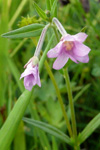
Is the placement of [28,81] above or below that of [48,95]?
above

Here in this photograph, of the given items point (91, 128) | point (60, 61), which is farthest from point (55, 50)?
point (91, 128)

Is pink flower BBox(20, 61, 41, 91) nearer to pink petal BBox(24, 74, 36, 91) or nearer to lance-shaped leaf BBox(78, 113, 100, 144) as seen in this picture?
pink petal BBox(24, 74, 36, 91)

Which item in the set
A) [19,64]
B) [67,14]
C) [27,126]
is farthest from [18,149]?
[67,14]

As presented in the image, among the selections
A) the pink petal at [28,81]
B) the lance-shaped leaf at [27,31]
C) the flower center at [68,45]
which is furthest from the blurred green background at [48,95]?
the pink petal at [28,81]

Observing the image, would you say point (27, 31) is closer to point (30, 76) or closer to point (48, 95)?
point (30, 76)

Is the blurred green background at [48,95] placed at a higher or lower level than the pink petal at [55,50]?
lower

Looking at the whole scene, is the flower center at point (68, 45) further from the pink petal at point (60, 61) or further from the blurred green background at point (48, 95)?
the blurred green background at point (48, 95)

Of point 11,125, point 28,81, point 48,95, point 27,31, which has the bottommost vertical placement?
point 48,95

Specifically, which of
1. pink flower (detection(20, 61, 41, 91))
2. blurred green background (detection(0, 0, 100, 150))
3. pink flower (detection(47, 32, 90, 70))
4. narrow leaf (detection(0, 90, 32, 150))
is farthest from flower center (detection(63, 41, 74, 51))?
blurred green background (detection(0, 0, 100, 150))
